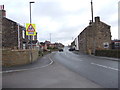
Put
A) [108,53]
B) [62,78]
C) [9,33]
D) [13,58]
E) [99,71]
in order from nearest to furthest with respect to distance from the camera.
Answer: [62,78]
[99,71]
[13,58]
[108,53]
[9,33]

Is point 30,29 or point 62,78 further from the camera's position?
point 30,29

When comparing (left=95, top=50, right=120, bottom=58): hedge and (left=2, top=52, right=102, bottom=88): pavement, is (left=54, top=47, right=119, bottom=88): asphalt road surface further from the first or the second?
(left=95, top=50, right=120, bottom=58): hedge

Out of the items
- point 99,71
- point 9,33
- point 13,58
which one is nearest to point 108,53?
point 99,71

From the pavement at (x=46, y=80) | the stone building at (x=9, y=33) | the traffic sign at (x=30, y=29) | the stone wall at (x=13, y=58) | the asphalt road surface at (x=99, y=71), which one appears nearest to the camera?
the pavement at (x=46, y=80)

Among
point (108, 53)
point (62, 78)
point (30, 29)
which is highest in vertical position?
point (30, 29)

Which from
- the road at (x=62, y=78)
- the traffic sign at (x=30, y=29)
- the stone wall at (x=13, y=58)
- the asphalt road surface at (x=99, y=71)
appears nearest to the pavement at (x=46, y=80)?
the road at (x=62, y=78)

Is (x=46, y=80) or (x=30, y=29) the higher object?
(x=30, y=29)

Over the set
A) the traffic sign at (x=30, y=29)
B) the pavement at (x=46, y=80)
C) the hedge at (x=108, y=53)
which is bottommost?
the pavement at (x=46, y=80)

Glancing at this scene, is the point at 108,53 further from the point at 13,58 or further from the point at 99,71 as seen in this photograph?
the point at 13,58

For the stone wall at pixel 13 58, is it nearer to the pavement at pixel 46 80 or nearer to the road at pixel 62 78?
the road at pixel 62 78

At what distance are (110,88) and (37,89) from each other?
10.7ft

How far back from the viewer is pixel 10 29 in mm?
25812

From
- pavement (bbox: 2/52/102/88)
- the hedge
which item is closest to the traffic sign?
pavement (bbox: 2/52/102/88)

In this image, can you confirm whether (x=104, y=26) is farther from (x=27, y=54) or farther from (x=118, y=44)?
(x=27, y=54)
